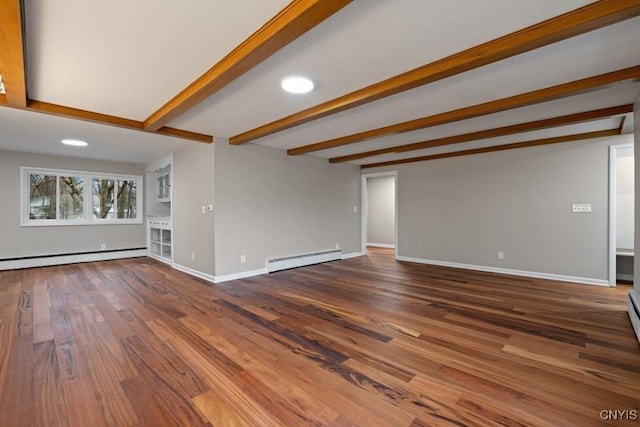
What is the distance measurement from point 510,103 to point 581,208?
272 cm

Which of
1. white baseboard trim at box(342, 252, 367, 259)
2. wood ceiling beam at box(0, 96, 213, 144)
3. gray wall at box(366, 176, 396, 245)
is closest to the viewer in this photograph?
wood ceiling beam at box(0, 96, 213, 144)

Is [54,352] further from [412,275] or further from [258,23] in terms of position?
[412,275]

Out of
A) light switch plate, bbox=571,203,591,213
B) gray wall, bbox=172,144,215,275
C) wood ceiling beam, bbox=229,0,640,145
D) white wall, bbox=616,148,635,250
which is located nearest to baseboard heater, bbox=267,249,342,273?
gray wall, bbox=172,144,215,275

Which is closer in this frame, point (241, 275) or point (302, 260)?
point (241, 275)

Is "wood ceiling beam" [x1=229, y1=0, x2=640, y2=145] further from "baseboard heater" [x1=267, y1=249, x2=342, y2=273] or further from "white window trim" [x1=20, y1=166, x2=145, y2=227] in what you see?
"white window trim" [x1=20, y1=166, x2=145, y2=227]

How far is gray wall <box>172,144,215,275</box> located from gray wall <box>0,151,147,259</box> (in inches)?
82.8

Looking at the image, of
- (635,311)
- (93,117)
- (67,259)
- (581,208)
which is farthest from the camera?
(67,259)

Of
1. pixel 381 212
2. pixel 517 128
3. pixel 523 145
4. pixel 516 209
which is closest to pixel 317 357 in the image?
pixel 517 128

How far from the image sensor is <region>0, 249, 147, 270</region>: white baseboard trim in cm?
521

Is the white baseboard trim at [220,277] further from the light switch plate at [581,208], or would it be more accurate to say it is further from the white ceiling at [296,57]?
the light switch plate at [581,208]

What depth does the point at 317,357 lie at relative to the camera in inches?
82.4

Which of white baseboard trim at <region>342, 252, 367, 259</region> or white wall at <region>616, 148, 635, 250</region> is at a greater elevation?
white wall at <region>616, 148, 635, 250</region>

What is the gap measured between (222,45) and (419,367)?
2.65 m

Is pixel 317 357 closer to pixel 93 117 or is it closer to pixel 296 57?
pixel 296 57
